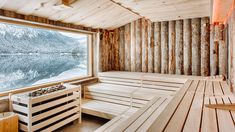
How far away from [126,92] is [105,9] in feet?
7.25

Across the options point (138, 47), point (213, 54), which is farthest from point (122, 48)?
point (213, 54)

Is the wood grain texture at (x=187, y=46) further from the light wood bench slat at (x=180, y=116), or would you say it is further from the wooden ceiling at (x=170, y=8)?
the light wood bench slat at (x=180, y=116)

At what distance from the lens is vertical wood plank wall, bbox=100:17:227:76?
4957mm

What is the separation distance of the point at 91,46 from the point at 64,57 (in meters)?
1.21

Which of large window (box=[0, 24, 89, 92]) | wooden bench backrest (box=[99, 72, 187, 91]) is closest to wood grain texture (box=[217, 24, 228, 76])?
wooden bench backrest (box=[99, 72, 187, 91])

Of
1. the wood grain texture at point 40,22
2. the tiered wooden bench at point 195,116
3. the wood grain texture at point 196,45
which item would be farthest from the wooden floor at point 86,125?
the wood grain texture at point 196,45

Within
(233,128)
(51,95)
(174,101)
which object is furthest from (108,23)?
(233,128)

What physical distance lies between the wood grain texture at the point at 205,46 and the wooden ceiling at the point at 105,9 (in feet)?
1.00

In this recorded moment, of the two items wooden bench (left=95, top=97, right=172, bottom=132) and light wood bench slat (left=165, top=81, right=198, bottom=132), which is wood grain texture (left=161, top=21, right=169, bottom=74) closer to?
wooden bench (left=95, top=97, right=172, bottom=132)

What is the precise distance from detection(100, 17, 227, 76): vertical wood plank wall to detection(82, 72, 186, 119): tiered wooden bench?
0.82m

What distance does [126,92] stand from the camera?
4.80m

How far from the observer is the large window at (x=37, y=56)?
3.91 meters

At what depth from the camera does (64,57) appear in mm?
5285

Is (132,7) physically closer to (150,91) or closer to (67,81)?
(150,91)
